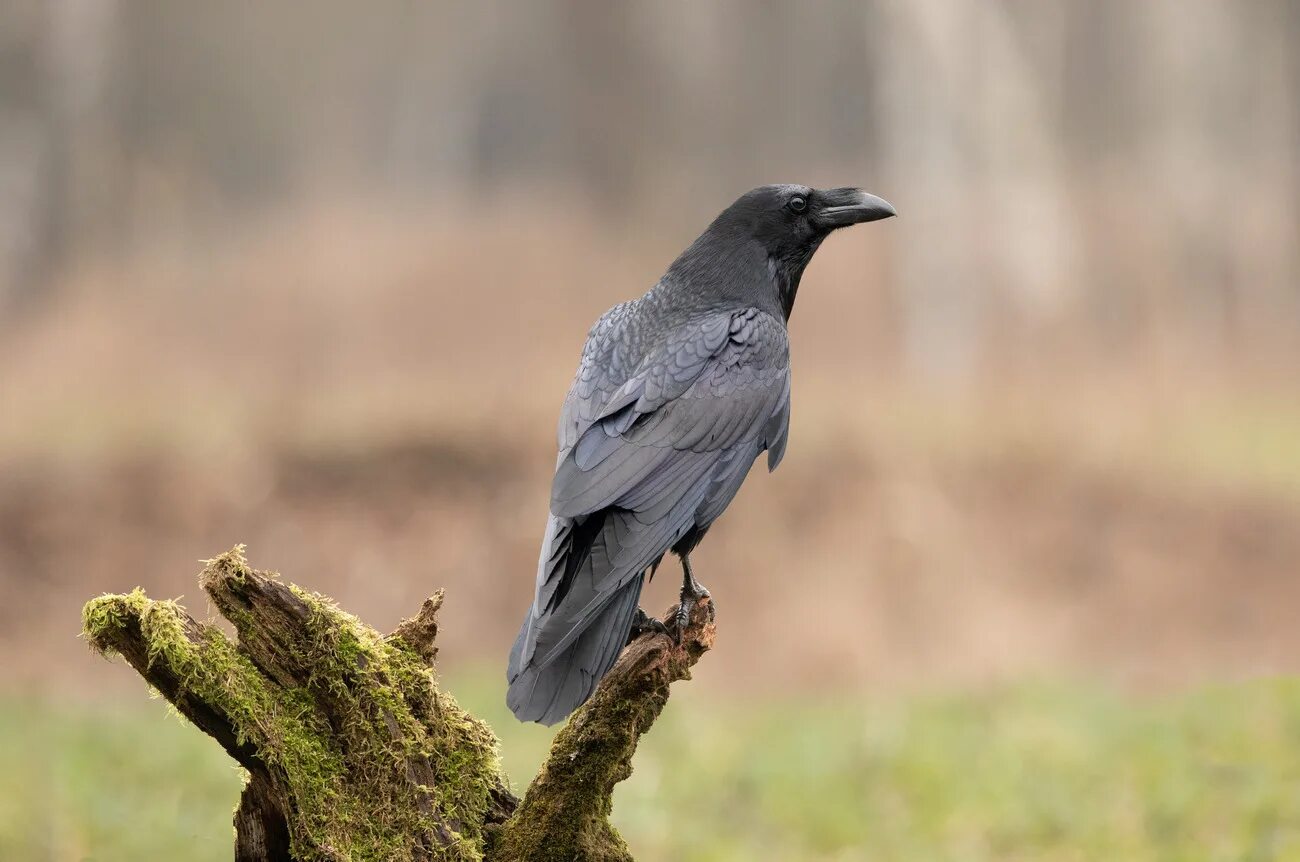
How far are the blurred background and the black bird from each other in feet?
13.1

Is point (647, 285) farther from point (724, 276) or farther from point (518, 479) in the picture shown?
point (724, 276)

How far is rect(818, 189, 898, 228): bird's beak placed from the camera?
4.65 m

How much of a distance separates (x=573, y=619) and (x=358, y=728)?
0.59 meters

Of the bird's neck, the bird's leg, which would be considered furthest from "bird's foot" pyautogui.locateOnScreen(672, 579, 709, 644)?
the bird's neck

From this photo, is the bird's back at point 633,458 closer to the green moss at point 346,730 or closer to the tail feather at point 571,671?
the tail feather at point 571,671

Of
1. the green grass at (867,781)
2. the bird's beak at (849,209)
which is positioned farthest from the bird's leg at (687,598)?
the green grass at (867,781)

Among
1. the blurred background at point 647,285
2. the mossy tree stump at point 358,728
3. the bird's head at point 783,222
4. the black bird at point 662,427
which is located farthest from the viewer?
the blurred background at point 647,285

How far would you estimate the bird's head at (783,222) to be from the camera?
15.2 feet

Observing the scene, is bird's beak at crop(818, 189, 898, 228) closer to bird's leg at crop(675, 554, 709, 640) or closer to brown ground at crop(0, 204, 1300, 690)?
bird's leg at crop(675, 554, 709, 640)

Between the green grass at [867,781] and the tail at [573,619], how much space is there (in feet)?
9.70

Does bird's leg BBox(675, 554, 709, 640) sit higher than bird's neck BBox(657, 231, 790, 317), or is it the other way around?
bird's neck BBox(657, 231, 790, 317)

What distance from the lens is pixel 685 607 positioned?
3.68 m

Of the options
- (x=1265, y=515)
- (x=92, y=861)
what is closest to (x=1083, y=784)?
(x=92, y=861)

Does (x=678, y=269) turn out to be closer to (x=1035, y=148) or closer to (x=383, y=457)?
(x=383, y=457)
